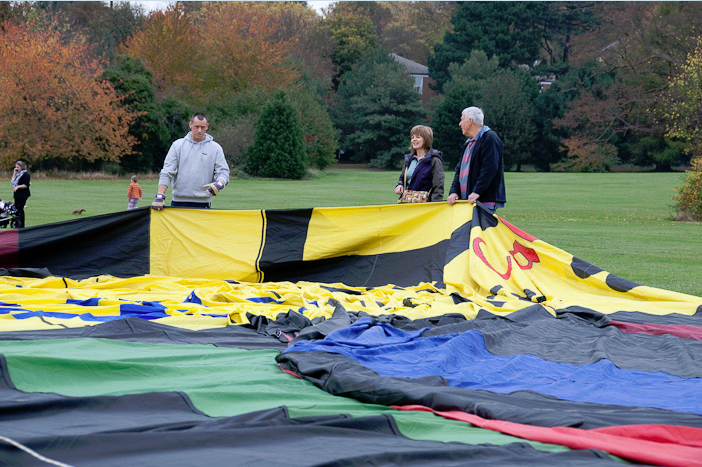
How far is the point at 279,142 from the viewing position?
114 feet

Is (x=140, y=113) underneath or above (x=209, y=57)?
underneath

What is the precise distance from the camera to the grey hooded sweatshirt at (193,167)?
22.1ft

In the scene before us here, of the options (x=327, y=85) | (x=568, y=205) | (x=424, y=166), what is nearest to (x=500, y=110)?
(x=327, y=85)

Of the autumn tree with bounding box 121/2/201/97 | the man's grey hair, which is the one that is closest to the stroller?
the man's grey hair

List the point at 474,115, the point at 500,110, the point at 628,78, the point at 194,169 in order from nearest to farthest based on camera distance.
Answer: the point at 474,115 → the point at 194,169 → the point at 628,78 → the point at 500,110

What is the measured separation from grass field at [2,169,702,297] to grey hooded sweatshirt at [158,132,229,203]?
4352 mm

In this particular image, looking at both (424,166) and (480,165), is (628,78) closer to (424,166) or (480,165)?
(424,166)

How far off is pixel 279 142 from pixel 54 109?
987 centimetres

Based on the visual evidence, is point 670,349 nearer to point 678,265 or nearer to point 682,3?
point 678,265

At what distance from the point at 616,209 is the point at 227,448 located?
21296mm

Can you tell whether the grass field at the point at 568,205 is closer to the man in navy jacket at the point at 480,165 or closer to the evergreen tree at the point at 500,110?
the man in navy jacket at the point at 480,165

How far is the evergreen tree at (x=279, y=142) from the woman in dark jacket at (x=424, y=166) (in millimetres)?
28241

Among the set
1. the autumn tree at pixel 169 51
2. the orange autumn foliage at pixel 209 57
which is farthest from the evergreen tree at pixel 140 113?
the orange autumn foliage at pixel 209 57

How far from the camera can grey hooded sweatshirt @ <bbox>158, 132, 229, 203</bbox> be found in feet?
22.1
